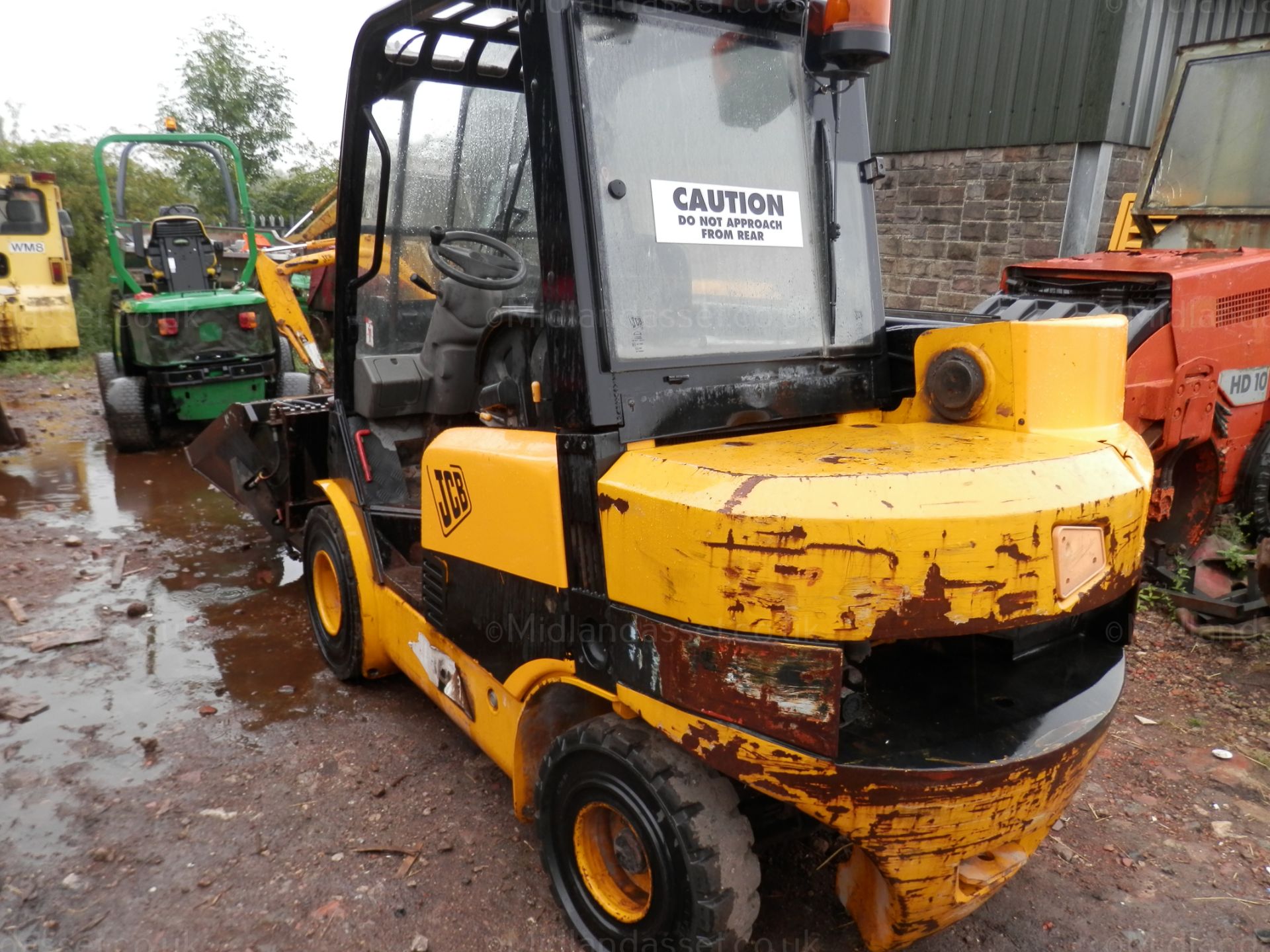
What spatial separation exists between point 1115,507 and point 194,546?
17.3ft

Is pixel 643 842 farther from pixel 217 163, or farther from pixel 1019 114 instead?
pixel 217 163

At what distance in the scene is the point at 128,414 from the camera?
7.64 metres

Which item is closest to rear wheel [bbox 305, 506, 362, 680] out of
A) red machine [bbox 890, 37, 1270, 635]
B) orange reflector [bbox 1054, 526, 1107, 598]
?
orange reflector [bbox 1054, 526, 1107, 598]

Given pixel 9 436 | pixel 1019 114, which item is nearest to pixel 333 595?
pixel 9 436

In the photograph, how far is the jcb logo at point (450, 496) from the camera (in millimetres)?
2570

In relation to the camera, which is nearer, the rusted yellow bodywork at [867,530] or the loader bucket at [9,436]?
the rusted yellow bodywork at [867,530]

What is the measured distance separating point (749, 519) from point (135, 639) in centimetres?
370

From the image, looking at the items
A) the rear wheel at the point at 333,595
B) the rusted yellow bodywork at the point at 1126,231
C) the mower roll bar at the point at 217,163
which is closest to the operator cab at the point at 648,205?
the rear wheel at the point at 333,595

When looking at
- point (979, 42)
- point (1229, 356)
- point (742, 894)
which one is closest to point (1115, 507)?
point (742, 894)

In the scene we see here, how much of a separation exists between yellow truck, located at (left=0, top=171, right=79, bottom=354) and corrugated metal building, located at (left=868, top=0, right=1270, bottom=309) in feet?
32.1

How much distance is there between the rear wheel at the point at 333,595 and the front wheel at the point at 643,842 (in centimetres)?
149

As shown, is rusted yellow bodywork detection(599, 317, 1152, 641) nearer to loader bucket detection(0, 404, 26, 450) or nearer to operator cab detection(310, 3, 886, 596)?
operator cab detection(310, 3, 886, 596)

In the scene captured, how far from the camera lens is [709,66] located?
7.55ft

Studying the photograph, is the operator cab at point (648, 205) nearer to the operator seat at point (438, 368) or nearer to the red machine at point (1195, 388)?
the operator seat at point (438, 368)
